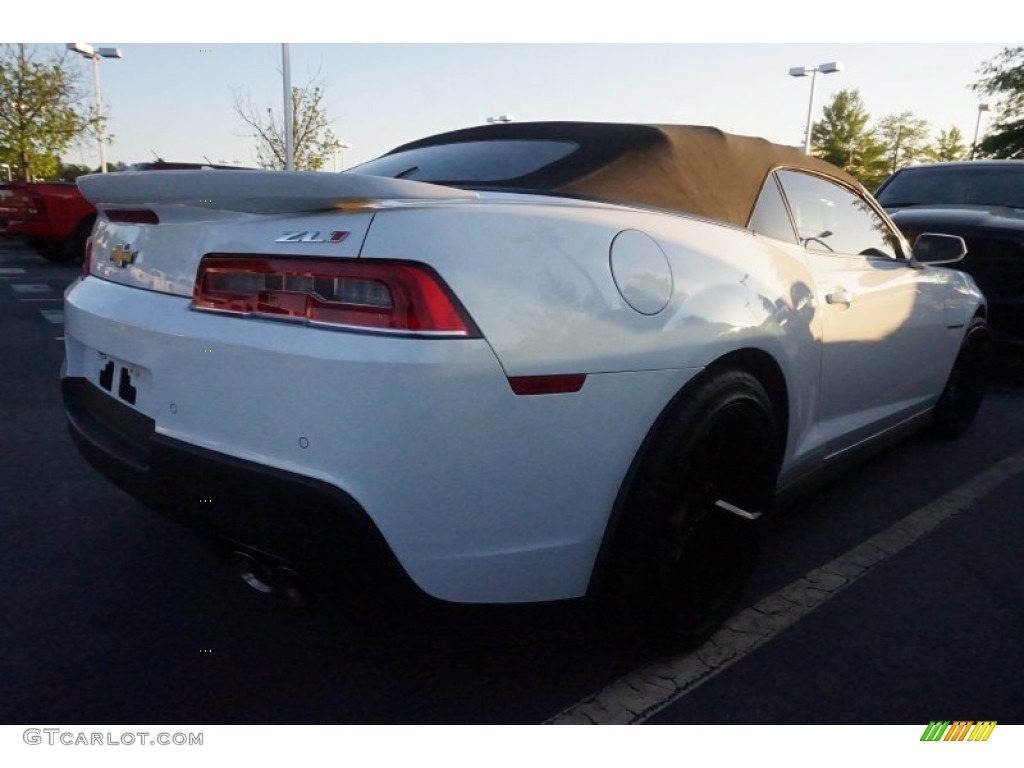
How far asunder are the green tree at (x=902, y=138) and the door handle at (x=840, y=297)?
48.7 meters

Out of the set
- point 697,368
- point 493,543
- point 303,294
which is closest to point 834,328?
point 697,368

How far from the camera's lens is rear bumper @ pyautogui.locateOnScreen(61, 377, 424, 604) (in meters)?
1.46

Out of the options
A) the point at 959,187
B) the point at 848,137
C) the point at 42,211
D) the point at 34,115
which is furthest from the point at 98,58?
the point at 848,137

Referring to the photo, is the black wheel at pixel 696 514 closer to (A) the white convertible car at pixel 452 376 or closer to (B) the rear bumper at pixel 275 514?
(A) the white convertible car at pixel 452 376

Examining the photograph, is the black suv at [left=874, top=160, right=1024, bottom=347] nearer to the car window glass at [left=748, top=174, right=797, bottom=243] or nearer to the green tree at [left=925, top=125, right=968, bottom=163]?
the car window glass at [left=748, top=174, right=797, bottom=243]

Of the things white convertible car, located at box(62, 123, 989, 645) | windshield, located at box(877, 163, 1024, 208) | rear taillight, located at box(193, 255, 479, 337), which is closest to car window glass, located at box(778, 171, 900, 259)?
white convertible car, located at box(62, 123, 989, 645)

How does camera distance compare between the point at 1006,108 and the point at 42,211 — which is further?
the point at 1006,108

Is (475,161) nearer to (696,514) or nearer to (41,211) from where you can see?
(696,514)

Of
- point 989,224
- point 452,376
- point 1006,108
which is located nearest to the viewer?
point 452,376

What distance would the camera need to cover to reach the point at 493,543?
5.19 feet

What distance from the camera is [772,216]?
97.5 inches

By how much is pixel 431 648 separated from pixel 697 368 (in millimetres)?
1042

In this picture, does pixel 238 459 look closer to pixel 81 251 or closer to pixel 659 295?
pixel 659 295
